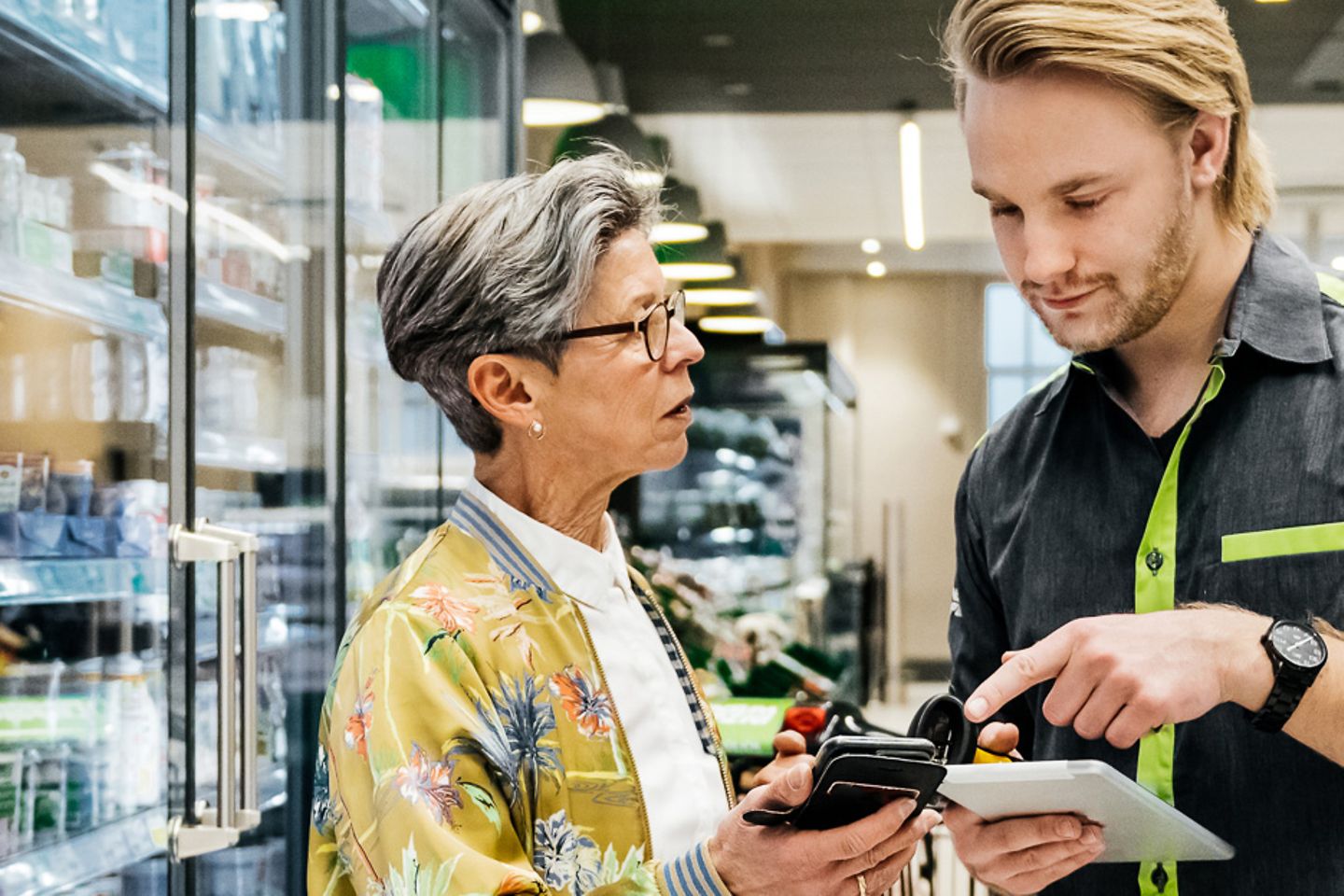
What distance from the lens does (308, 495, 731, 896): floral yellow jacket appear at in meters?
1.24

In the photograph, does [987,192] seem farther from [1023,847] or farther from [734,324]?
[734,324]

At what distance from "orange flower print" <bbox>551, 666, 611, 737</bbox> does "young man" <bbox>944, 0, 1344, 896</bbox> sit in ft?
1.21

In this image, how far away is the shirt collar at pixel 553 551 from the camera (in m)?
1.51

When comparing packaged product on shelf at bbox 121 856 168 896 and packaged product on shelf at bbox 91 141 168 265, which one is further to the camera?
packaged product on shelf at bbox 121 856 168 896

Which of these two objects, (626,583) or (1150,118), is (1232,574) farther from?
(626,583)

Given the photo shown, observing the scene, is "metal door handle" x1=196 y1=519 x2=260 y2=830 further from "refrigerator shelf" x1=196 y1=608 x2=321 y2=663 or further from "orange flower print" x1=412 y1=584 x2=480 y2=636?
"orange flower print" x1=412 y1=584 x2=480 y2=636

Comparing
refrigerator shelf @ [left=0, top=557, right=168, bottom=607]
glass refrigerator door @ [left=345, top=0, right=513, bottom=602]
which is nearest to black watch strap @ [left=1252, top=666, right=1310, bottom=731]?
refrigerator shelf @ [left=0, top=557, right=168, bottom=607]

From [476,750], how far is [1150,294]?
84 centimetres

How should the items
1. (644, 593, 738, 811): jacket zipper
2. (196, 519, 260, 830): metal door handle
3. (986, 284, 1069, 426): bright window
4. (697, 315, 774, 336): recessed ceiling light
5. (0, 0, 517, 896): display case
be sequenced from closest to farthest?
(644, 593, 738, 811): jacket zipper < (0, 0, 517, 896): display case < (196, 519, 260, 830): metal door handle < (697, 315, 774, 336): recessed ceiling light < (986, 284, 1069, 426): bright window

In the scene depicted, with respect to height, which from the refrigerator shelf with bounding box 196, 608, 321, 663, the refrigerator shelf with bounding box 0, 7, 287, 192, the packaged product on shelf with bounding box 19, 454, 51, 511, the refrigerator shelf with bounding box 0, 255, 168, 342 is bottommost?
the refrigerator shelf with bounding box 196, 608, 321, 663

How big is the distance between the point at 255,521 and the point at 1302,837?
6.57 feet

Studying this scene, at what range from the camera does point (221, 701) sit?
2137mm

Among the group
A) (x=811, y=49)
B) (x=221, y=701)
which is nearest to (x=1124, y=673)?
(x=221, y=701)

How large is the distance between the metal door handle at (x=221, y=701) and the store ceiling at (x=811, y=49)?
3.87 metres
